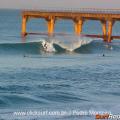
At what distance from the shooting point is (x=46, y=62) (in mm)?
48312

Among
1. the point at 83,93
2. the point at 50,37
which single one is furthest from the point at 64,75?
the point at 50,37

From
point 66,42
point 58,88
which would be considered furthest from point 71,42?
point 58,88

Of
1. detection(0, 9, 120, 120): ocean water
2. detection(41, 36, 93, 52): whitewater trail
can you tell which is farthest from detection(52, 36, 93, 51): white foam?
detection(0, 9, 120, 120): ocean water

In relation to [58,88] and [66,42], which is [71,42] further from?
[58,88]

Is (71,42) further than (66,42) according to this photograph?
No

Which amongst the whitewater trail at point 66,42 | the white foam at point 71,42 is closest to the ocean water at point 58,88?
the whitewater trail at point 66,42

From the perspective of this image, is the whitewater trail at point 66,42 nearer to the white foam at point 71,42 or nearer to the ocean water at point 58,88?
the white foam at point 71,42

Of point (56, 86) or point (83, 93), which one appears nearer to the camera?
point (83, 93)

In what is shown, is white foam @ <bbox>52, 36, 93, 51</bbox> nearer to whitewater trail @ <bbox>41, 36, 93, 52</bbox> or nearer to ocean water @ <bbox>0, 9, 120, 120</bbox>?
whitewater trail @ <bbox>41, 36, 93, 52</bbox>

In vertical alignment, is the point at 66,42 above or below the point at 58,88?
below

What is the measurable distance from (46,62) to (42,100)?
1808 cm

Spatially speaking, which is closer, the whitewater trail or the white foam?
the whitewater trail

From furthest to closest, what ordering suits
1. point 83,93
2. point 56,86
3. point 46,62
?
point 46,62 → point 56,86 → point 83,93

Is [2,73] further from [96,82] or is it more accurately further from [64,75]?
[96,82]
